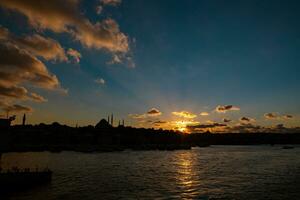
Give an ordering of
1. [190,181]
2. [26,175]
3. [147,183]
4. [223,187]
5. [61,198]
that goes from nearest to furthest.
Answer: [61,198] → [26,175] → [223,187] → [147,183] → [190,181]

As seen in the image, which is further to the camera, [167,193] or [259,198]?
[167,193]

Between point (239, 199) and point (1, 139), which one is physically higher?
point (1, 139)

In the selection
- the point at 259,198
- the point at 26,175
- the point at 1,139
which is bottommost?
the point at 259,198

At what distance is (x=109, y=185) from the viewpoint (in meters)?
70.8

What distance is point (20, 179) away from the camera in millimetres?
62406

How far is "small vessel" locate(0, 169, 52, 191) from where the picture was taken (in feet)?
196

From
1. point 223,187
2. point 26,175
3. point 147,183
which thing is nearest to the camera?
point 26,175

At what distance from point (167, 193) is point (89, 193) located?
53.4 ft

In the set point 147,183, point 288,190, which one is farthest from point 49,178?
point 288,190

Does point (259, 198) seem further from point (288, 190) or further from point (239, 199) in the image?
point (288, 190)

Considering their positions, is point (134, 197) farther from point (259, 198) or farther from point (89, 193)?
point (259, 198)

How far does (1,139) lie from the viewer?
5972cm

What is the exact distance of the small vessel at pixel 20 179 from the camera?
196 feet

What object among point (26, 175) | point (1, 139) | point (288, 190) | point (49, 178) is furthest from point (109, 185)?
point (288, 190)
